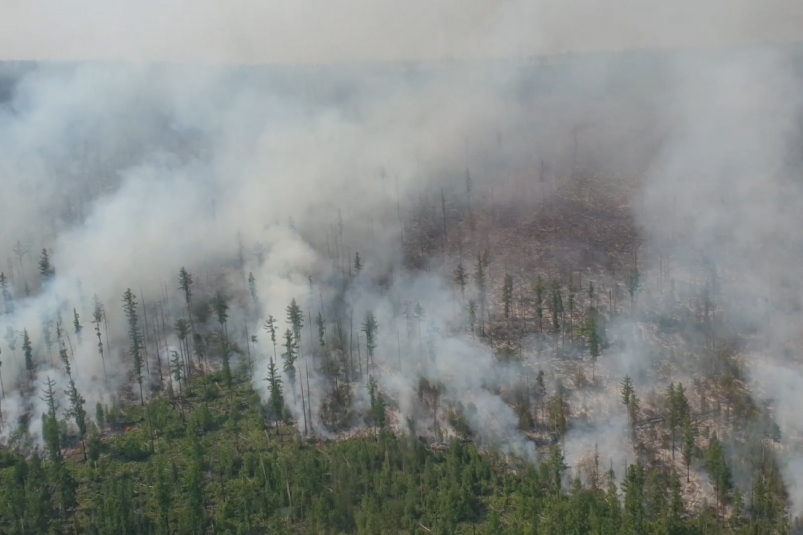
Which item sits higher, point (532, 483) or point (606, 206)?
point (606, 206)

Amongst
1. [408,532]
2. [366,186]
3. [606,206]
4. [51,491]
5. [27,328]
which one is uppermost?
[366,186]

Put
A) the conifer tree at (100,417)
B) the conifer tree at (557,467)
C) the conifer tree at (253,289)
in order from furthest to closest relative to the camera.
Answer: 1. the conifer tree at (253,289)
2. the conifer tree at (100,417)
3. the conifer tree at (557,467)

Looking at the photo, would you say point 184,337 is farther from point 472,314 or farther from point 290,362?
point 472,314

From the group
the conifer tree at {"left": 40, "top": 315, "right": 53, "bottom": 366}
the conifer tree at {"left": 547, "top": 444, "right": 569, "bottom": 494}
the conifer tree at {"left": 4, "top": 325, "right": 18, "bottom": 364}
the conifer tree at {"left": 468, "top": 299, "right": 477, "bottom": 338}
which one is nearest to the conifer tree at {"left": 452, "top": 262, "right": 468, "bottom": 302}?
the conifer tree at {"left": 468, "top": 299, "right": 477, "bottom": 338}

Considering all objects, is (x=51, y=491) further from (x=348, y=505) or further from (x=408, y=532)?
(x=408, y=532)

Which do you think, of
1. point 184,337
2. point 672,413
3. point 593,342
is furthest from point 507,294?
point 184,337

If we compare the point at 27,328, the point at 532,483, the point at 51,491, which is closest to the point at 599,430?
the point at 532,483

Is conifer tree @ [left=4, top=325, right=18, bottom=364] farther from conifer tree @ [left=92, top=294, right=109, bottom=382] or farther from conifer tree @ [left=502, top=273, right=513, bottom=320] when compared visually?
conifer tree @ [left=502, top=273, right=513, bottom=320]

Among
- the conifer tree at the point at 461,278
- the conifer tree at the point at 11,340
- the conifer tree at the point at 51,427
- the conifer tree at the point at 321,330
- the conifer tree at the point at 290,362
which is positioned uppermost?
the conifer tree at the point at 461,278

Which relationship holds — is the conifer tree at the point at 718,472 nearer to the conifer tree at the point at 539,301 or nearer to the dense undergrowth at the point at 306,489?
the dense undergrowth at the point at 306,489

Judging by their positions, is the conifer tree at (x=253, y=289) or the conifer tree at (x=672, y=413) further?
the conifer tree at (x=253, y=289)

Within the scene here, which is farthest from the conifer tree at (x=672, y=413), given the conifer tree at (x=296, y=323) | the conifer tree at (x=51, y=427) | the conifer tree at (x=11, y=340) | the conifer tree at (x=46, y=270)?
the conifer tree at (x=46, y=270)
